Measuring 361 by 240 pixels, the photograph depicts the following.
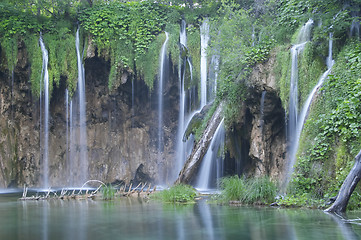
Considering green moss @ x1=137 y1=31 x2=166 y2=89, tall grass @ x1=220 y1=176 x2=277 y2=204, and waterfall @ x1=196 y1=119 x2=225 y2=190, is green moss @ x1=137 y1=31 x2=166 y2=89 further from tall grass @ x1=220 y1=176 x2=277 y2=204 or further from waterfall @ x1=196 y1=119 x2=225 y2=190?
tall grass @ x1=220 y1=176 x2=277 y2=204

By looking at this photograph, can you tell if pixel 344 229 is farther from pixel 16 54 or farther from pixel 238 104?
pixel 16 54

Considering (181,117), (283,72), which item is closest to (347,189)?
(283,72)

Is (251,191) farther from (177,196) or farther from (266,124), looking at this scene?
(266,124)

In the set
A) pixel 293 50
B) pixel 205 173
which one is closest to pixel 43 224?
pixel 205 173

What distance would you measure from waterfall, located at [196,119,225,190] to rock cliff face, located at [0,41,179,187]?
6.06 m

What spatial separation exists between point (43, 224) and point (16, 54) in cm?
1318

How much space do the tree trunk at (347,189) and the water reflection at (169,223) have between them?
0.40 meters

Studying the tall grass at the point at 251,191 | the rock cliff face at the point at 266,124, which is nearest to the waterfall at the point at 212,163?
the rock cliff face at the point at 266,124

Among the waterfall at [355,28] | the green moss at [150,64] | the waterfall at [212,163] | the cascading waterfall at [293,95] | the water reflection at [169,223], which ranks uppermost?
the green moss at [150,64]

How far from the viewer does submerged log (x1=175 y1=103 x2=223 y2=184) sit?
15.6m

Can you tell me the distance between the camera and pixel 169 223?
28.6 feet

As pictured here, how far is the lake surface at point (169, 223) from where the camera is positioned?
745 centimetres

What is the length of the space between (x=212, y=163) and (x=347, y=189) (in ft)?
24.9

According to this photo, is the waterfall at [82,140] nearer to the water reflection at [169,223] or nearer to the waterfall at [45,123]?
the waterfall at [45,123]
